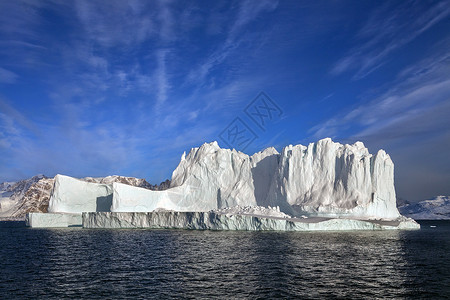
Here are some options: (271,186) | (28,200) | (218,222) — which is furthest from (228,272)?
(28,200)

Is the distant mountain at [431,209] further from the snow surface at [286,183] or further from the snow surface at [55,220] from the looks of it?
the snow surface at [55,220]

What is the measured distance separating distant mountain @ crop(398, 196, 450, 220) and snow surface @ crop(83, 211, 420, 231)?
53.3m

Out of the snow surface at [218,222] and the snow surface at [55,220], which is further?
the snow surface at [55,220]

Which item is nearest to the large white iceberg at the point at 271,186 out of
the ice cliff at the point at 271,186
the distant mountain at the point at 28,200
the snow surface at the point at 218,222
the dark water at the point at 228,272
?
the ice cliff at the point at 271,186

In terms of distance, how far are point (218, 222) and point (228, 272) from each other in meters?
20.5

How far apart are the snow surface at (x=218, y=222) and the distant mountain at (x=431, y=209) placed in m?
53.3

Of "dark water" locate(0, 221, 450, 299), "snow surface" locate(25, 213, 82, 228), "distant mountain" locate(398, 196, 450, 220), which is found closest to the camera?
"dark water" locate(0, 221, 450, 299)

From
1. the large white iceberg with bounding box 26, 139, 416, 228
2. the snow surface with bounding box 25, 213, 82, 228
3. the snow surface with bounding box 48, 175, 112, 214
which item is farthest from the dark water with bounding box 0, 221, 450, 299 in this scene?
the snow surface with bounding box 25, 213, 82, 228

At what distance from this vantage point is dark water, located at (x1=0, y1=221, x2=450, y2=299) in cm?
1194

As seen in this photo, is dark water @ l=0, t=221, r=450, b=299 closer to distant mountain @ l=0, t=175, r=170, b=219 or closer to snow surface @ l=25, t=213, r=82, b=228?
snow surface @ l=25, t=213, r=82, b=228

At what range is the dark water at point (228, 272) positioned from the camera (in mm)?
11938

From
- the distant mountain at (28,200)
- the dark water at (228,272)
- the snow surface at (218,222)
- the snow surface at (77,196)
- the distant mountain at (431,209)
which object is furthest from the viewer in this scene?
the distant mountain at (28,200)

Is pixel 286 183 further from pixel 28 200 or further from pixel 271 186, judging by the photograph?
pixel 28 200

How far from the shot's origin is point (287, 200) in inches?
1684
